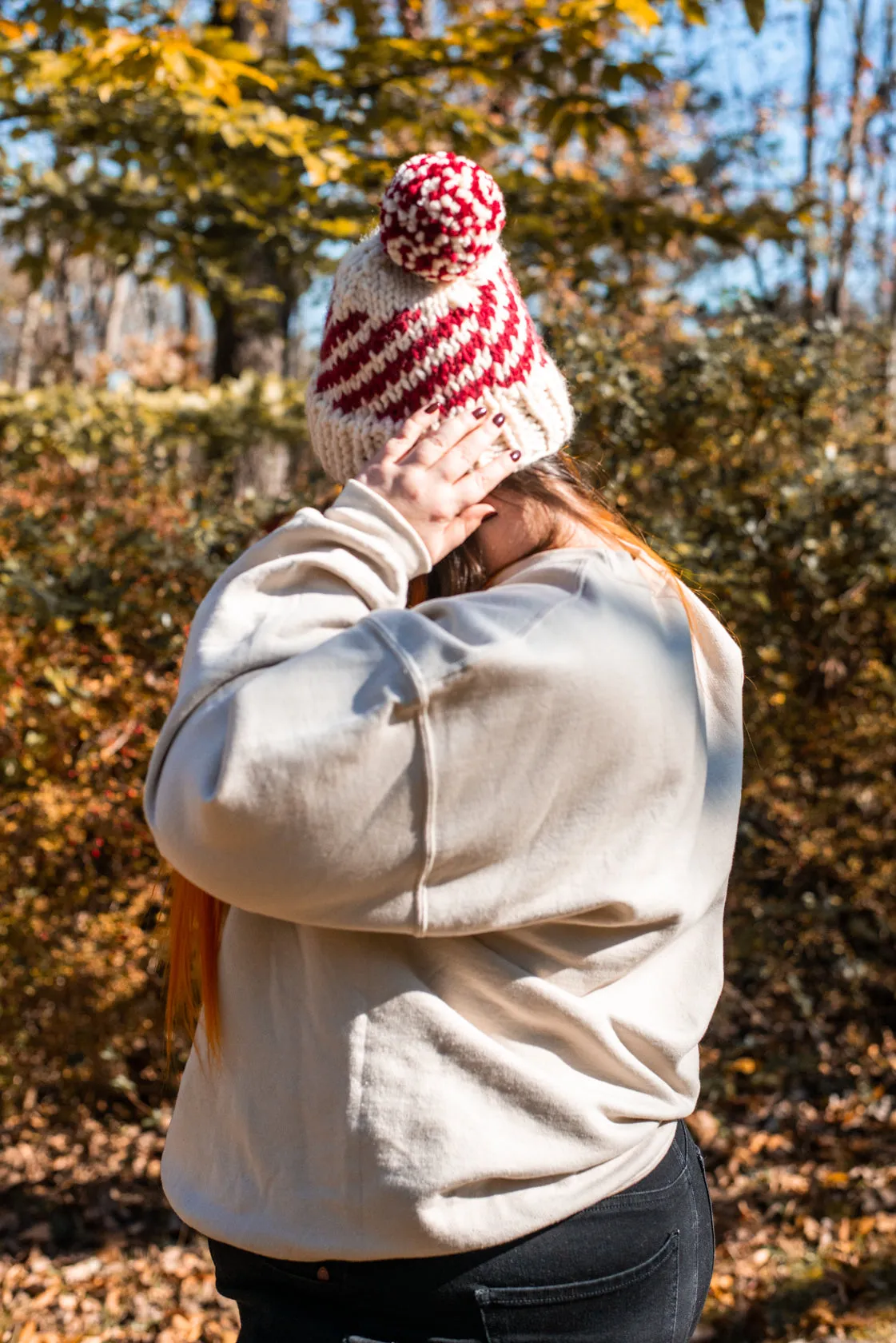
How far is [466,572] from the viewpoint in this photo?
1305 millimetres

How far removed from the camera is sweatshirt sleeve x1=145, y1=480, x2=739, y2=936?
99cm

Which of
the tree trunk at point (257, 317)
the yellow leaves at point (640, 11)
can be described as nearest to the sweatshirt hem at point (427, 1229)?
the yellow leaves at point (640, 11)

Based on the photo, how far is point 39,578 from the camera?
3588 millimetres

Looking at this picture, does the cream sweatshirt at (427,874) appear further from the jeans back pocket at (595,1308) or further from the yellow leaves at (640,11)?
the yellow leaves at (640,11)

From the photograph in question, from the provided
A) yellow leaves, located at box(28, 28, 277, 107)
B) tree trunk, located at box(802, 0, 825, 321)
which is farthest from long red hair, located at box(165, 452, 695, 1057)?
tree trunk, located at box(802, 0, 825, 321)

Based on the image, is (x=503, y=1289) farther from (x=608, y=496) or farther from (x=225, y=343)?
(x=225, y=343)

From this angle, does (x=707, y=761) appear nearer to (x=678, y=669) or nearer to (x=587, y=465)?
(x=678, y=669)

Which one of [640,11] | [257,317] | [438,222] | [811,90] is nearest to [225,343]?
[257,317]

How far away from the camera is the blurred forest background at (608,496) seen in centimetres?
344

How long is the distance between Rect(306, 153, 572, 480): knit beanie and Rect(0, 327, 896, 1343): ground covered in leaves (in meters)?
2.31

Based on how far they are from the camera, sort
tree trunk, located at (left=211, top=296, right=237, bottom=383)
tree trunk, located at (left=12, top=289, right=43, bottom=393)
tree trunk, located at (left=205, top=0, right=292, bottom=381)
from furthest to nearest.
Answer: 1. tree trunk, located at (left=12, top=289, right=43, bottom=393)
2. tree trunk, located at (left=211, top=296, right=237, bottom=383)
3. tree trunk, located at (left=205, top=0, right=292, bottom=381)

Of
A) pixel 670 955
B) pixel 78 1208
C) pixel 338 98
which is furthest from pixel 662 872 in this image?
pixel 338 98

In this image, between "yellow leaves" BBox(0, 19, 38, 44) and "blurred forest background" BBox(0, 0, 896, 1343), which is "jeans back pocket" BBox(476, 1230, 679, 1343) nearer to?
"blurred forest background" BBox(0, 0, 896, 1343)

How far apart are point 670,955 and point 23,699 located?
260 cm
